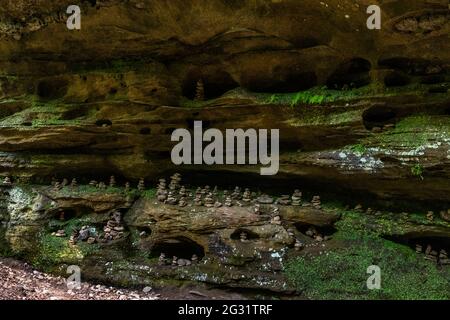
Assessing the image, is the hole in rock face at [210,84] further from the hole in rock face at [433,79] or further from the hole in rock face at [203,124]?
the hole in rock face at [433,79]

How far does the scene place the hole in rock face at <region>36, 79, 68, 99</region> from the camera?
12.4m

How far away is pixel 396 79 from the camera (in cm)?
1021

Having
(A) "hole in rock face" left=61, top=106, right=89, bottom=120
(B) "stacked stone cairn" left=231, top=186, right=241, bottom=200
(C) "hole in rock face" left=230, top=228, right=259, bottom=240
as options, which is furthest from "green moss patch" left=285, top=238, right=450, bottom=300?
(A) "hole in rock face" left=61, top=106, right=89, bottom=120

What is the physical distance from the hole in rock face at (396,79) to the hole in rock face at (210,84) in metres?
4.09

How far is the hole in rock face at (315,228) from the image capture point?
992 cm

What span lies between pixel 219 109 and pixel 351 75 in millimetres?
3672

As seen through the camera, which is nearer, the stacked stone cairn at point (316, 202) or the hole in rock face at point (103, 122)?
the stacked stone cairn at point (316, 202)

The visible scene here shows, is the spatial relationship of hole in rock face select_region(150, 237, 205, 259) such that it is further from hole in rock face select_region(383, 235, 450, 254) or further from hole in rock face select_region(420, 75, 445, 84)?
hole in rock face select_region(420, 75, 445, 84)

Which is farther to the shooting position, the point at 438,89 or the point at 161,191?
the point at 161,191

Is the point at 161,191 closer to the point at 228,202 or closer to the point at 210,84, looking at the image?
the point at 228,202

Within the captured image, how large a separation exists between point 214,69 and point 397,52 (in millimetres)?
4884

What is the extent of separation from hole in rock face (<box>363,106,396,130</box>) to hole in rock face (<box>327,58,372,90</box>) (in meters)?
0.76

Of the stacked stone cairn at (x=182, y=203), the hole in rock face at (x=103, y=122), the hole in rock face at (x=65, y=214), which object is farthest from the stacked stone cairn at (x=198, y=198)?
the hole in rock face at (x=65, y=214)

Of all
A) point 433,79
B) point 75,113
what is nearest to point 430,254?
point 433,79
